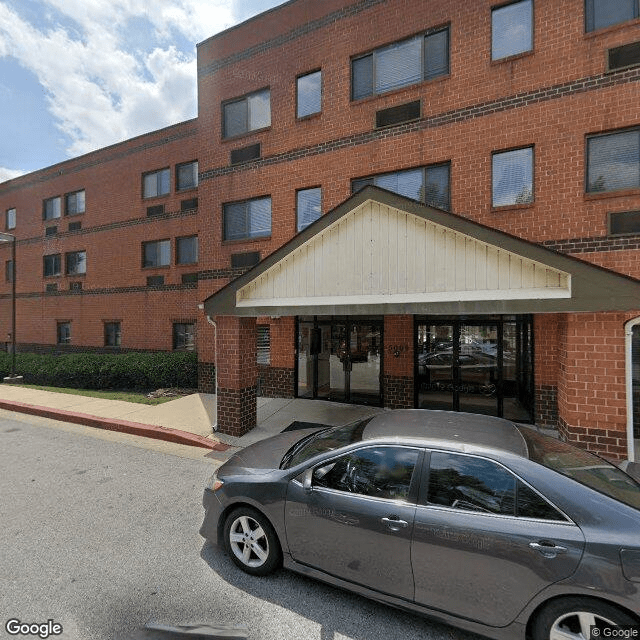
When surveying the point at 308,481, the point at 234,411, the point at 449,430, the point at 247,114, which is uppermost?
the point at 247,114

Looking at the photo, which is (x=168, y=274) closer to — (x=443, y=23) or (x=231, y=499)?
(x=443, y=23)

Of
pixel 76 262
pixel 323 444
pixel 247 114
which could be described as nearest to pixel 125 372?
pixel 247 114

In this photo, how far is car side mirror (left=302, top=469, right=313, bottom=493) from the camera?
10.5ft

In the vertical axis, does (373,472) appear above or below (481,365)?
below

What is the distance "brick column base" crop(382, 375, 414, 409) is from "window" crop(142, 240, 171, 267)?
11.5 metres

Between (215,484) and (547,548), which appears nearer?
(547,548)

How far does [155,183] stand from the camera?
16.6 meters

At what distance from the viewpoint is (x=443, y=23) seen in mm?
9008

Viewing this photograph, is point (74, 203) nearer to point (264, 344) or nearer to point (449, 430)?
point (264, 344)

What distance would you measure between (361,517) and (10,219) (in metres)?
28.1

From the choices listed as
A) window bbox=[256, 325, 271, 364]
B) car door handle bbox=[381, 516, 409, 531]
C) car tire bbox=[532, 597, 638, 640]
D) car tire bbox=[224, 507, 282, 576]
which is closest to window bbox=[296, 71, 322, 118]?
window bbox=[256, 325, 271, 364]

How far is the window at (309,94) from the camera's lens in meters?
10.6

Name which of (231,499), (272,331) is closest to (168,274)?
(272,331)

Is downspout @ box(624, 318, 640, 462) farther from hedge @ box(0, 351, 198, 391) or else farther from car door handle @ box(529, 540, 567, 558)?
hedge @ box(0, 351, 198, 391)
